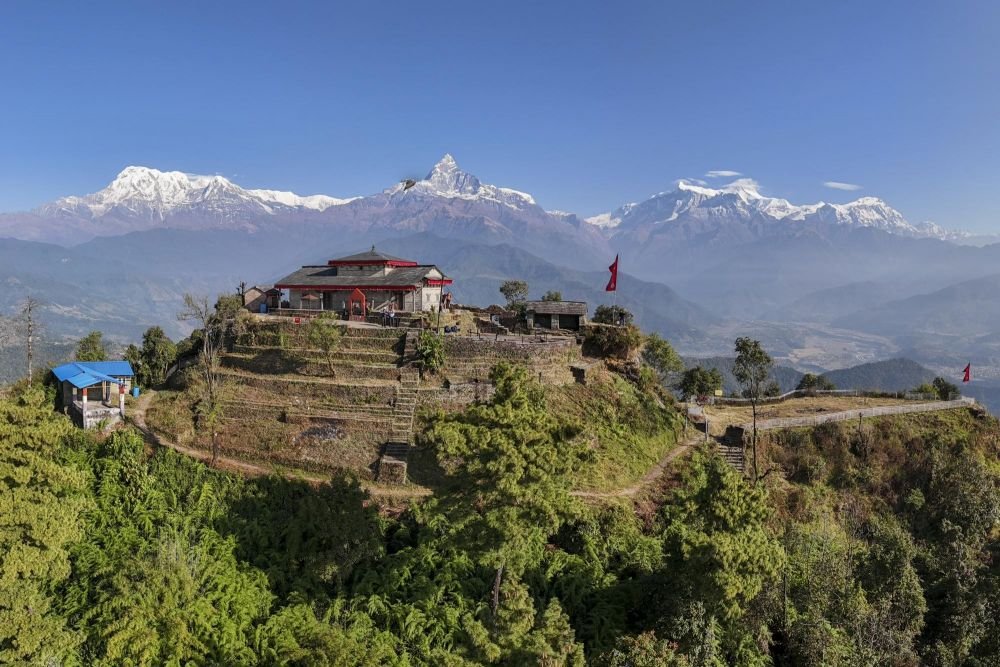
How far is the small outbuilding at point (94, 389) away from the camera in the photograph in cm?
4000

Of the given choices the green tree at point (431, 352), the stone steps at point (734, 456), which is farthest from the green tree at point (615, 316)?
the green tree at point (431, 352)

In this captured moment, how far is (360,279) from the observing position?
5850 cm

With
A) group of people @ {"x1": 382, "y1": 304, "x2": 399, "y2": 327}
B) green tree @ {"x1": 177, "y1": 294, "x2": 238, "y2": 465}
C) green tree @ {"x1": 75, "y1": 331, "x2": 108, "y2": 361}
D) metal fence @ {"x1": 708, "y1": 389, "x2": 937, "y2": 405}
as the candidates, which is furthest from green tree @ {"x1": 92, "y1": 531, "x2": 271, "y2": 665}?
metal fence @ {"x1": 708, "y1": 389, "x2": 937, "y2": 405}

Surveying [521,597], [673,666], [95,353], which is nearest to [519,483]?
[521,597]

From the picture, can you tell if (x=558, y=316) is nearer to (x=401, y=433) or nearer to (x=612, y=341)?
(x=612, y=341)

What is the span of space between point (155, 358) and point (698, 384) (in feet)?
188

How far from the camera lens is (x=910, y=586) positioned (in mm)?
28062

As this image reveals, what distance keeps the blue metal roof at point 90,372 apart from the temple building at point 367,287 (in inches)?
619

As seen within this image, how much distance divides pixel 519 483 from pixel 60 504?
852 inches

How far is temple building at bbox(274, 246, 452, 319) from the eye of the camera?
186ft

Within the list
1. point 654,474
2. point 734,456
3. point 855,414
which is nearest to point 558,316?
point 654,474

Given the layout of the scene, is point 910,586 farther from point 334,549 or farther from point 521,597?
point 334,549

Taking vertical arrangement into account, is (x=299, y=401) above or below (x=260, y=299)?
below

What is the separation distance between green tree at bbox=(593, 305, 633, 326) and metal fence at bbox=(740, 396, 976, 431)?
17.7 m
